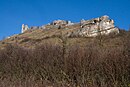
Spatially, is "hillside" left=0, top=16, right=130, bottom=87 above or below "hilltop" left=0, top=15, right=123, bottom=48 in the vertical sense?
below

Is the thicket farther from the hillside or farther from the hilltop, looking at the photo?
the hilltop

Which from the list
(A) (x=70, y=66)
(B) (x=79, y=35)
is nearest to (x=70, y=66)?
(A) (x=70, y=66)

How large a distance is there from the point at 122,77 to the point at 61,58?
320 centimetres

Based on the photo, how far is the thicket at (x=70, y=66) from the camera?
6777mm

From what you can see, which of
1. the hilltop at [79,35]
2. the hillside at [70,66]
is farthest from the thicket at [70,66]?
the hilltop at [79,35]

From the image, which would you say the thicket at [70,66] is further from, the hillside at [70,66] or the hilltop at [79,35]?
the hilltop at [79,35]

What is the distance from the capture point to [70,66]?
8344 millimetres

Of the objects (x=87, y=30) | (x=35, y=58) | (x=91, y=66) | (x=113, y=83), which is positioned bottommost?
(x=113, y=83)

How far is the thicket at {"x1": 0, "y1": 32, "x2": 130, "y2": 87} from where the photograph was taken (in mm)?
6777

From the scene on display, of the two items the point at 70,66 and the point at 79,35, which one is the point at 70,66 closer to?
the point at 70,66

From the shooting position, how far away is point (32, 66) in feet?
32.7

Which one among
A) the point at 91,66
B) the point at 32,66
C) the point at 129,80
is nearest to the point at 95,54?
the point at 91,66

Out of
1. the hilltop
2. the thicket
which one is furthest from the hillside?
the hilltop

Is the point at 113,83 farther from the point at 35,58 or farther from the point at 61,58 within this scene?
the point at 35,58
